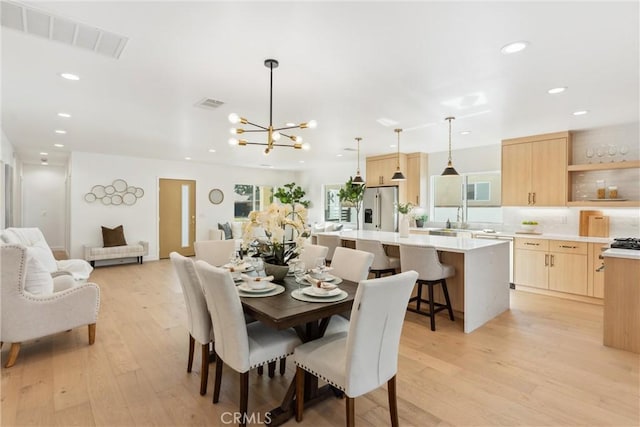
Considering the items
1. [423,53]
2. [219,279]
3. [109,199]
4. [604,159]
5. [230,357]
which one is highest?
[423,53]

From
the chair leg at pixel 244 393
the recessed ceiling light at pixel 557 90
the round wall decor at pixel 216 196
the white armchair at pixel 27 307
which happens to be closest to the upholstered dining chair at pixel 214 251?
the white armchair at pixel 27 307

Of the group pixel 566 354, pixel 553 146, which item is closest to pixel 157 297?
pixel 566 354

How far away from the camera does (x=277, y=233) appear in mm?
2445

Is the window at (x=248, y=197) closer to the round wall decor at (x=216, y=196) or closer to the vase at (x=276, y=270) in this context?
the round wall decor at (x=216, y=196)

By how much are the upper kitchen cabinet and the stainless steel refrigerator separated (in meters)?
2.09

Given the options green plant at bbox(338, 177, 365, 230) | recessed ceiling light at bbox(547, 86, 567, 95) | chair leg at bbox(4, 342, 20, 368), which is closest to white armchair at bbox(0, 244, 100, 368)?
chair leg at bbox(4, 342, 20, 368)

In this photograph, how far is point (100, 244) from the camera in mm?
7238

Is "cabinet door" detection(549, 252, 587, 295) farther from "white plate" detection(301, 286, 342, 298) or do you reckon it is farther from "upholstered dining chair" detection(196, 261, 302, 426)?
"upholstered dining chair" detection(196, 261, 302, 426)

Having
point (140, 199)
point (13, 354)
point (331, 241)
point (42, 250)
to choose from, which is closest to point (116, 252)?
point (140, 199)

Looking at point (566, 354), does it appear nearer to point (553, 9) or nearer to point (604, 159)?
point (553, 9)

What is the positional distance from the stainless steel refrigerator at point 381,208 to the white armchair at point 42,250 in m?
5.31

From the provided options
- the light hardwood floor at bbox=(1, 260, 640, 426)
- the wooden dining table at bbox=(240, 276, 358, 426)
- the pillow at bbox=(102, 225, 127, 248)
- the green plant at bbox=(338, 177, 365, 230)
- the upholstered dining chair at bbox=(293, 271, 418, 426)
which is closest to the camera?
the upholstered dining chair at bbox=(293, 271, 418, 426)

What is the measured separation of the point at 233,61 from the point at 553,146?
16.4 feet

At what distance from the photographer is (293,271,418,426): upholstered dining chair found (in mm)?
1659
